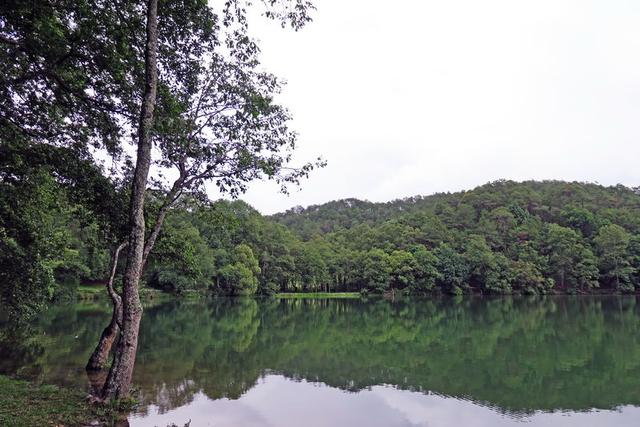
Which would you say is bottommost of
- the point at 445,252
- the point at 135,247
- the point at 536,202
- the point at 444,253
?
the point at 135,247

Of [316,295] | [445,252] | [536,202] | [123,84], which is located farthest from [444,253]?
[123,84]

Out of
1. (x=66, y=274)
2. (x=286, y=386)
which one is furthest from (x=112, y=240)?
(x=66, y=274)

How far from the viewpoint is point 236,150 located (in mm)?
14133

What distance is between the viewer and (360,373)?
→ 17906mm

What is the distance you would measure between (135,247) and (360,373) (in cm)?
1160

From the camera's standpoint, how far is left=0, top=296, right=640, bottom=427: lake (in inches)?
501

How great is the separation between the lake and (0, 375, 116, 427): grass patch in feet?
5.15

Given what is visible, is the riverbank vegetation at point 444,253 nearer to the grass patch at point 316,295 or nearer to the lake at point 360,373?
the grass patch at point 316,295

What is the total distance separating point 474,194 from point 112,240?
107m

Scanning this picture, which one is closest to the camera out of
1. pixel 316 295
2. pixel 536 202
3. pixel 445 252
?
pixel 316 295

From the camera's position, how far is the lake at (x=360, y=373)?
1273 centimetres

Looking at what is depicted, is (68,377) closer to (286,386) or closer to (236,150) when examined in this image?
(286,386)

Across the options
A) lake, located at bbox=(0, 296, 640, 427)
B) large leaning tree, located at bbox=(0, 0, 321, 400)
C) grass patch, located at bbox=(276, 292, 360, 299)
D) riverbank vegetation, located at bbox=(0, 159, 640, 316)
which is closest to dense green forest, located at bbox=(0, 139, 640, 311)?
riverbank vegetation, located at bbox=(0, 159, 640, 316)

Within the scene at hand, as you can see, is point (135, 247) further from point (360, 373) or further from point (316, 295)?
point (316, 295)
